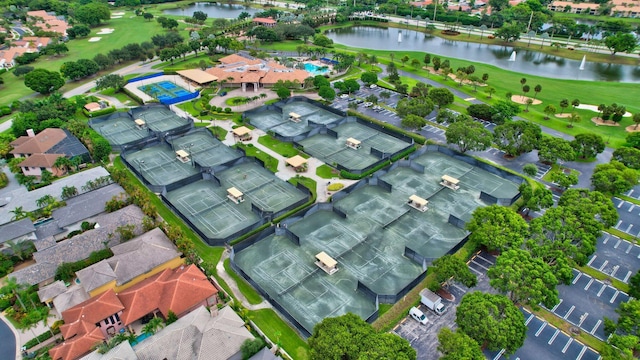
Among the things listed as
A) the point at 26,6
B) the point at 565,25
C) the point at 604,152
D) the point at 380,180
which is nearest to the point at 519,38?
the point at 565,25

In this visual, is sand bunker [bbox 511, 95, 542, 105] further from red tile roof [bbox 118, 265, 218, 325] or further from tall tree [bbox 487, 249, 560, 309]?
red tile roof [bbox 118, 265, 218, 325]

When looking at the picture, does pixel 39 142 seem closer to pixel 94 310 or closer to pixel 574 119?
pixel 94 310

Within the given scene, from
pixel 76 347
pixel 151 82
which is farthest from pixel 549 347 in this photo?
pixel 151 82

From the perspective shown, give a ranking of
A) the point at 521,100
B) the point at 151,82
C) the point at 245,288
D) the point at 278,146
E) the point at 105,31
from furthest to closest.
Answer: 1. the point at 105,31
2. the point at 151,82
3. the point at 521,100
4. the point at 278,146
5. the point at 245,288

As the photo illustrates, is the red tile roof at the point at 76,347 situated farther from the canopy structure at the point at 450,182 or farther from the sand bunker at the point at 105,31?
the sand bunker at the point at 105,31

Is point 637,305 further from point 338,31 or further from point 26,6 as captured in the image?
point 26,6

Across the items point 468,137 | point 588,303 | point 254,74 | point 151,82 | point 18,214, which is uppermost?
point 254,74

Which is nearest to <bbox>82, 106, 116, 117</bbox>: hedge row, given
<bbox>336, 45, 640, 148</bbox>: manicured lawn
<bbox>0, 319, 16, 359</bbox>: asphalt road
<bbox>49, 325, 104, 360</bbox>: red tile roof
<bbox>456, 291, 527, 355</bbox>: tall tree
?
<bbox>0, 319, 16, 359</bbox>: asphalt road
